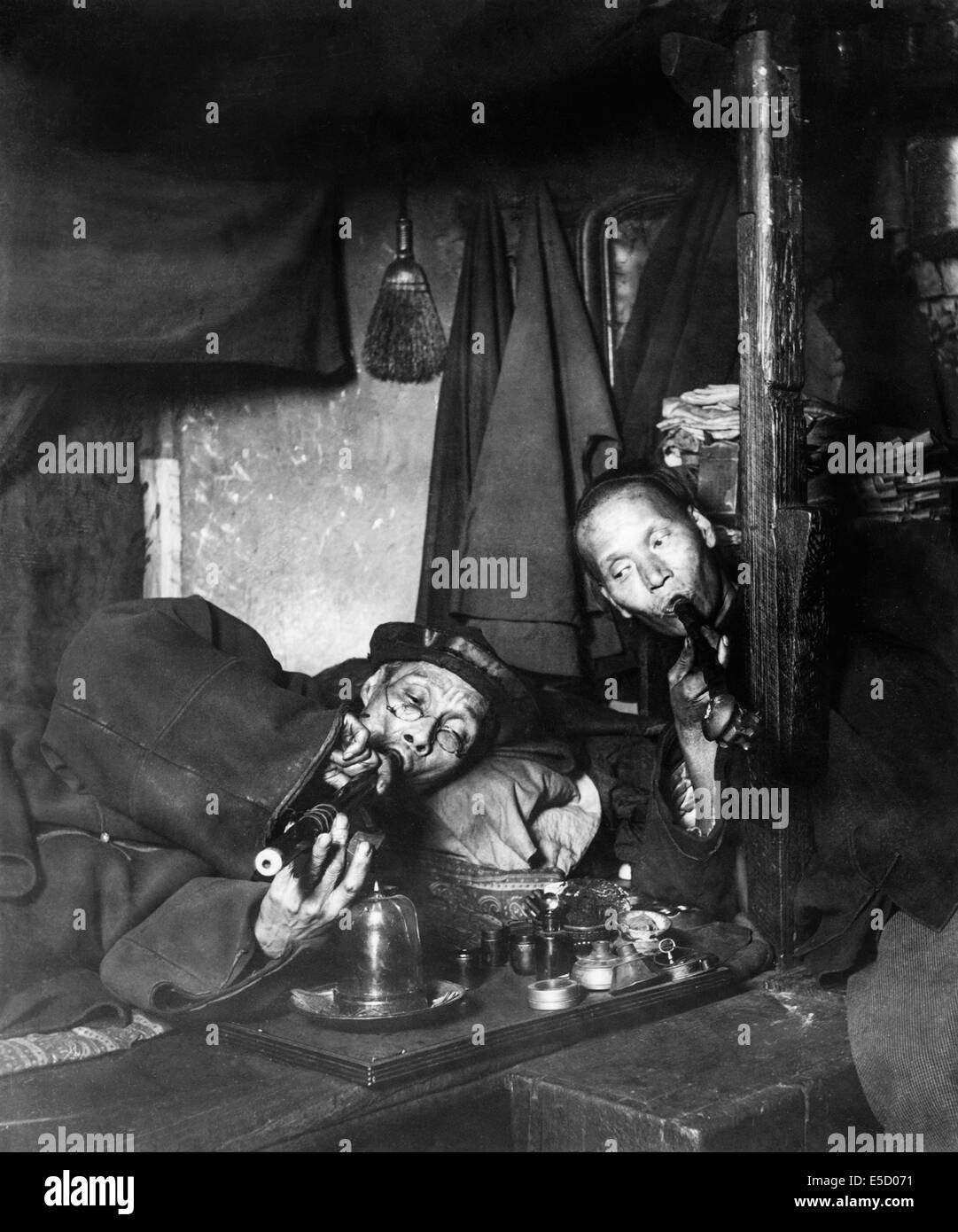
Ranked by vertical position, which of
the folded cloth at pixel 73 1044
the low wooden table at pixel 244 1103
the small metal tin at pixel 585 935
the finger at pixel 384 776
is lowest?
the low wooden table at pixel 244 1103

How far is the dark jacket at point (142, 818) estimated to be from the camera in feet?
10.9

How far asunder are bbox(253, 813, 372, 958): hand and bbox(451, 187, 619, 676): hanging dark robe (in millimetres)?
1760

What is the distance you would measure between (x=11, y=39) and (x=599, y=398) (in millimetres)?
2286

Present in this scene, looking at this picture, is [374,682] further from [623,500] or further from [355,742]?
[623,500]

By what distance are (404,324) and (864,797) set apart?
285 cm

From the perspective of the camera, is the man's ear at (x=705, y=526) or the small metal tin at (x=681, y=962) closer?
the small metal tin at (x=681, y=962)

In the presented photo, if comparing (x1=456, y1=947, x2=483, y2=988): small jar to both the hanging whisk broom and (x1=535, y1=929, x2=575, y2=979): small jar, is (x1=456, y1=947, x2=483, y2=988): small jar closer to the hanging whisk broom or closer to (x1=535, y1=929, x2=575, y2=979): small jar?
(x1=535, y1=929, x2=575, y2=979): small jar

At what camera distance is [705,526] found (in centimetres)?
437

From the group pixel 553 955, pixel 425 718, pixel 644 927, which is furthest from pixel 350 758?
pixel 644 927

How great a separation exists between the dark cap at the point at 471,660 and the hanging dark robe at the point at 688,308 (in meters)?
1.11

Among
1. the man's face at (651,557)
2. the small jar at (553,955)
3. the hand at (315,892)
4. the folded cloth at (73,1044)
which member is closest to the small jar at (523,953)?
the small jar at (553,955)

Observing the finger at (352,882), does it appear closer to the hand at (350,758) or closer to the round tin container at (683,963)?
the hand at (350,758)

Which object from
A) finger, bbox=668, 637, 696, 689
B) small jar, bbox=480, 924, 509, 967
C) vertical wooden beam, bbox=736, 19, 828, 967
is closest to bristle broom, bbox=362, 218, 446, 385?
vertical wooden beam, bbox=736, 19, 828, 967

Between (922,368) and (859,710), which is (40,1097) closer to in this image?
(859,710)
